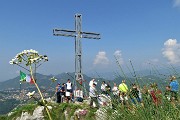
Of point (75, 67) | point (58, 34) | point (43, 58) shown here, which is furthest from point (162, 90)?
point (58, 34)

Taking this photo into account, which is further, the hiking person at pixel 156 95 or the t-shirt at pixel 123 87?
the t-shirt at pixel 123 87

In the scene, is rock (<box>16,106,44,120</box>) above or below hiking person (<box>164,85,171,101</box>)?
above

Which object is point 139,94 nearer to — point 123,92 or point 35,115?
point 123,92

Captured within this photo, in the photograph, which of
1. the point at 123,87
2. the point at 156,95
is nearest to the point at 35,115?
the point at 123,87

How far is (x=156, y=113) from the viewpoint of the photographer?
461 centimetres

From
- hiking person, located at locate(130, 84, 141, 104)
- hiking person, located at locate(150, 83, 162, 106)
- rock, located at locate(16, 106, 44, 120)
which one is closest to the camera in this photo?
hiking person, located at locate(150, 83, 162, 106)

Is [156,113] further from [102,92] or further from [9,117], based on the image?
[9,117]

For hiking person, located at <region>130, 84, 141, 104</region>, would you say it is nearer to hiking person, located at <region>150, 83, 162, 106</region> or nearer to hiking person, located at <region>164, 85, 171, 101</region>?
hiking person, located at <region>150, 83, 162, 106</region>

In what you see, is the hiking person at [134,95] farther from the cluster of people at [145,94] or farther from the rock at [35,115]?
the rock at [35,115]

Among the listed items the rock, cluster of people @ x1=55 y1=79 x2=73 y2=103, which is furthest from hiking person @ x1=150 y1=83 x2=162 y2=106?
the rock

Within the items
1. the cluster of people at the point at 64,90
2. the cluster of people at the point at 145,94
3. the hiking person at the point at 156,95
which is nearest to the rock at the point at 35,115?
the cluster of people at the point at 64,90

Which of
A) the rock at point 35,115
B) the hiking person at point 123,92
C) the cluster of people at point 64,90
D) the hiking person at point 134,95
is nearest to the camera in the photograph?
the hiking person at point 134,95

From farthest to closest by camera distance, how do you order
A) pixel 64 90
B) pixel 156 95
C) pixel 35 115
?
pixel 35 115
pixel 64 90
pixel 156 95

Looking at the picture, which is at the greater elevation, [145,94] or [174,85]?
[174,85]
